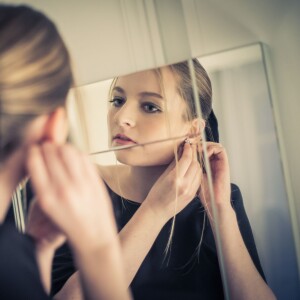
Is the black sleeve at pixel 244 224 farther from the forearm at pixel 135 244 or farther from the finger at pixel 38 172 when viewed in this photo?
the finger at pixel 38 172

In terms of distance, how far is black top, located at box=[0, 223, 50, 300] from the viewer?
0.37 metres

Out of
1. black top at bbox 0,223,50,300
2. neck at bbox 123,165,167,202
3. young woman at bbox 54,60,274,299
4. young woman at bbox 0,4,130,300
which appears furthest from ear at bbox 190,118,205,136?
black top at bbox 0,223,50,300

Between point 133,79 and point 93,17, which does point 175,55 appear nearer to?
point 133,79

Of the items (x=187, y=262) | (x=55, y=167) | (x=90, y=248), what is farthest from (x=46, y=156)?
(x=187, y=262)

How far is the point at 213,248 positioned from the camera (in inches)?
22.3

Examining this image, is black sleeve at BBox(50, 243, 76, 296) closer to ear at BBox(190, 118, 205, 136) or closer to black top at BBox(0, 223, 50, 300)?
black top at BBox(0, 223, 50, 300)

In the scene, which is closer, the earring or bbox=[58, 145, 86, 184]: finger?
bbox=[58, 145, 86, 184]: finger

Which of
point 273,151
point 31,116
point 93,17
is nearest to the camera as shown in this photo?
point 31,116

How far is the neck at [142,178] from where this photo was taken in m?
0.61

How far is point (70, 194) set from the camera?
1.09ft

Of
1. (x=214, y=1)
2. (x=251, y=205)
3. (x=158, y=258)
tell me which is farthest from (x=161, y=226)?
(x=214, y=1)

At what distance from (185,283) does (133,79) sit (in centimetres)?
47

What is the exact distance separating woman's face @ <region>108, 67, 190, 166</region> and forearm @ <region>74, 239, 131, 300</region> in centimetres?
29

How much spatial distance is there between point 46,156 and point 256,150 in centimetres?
41
